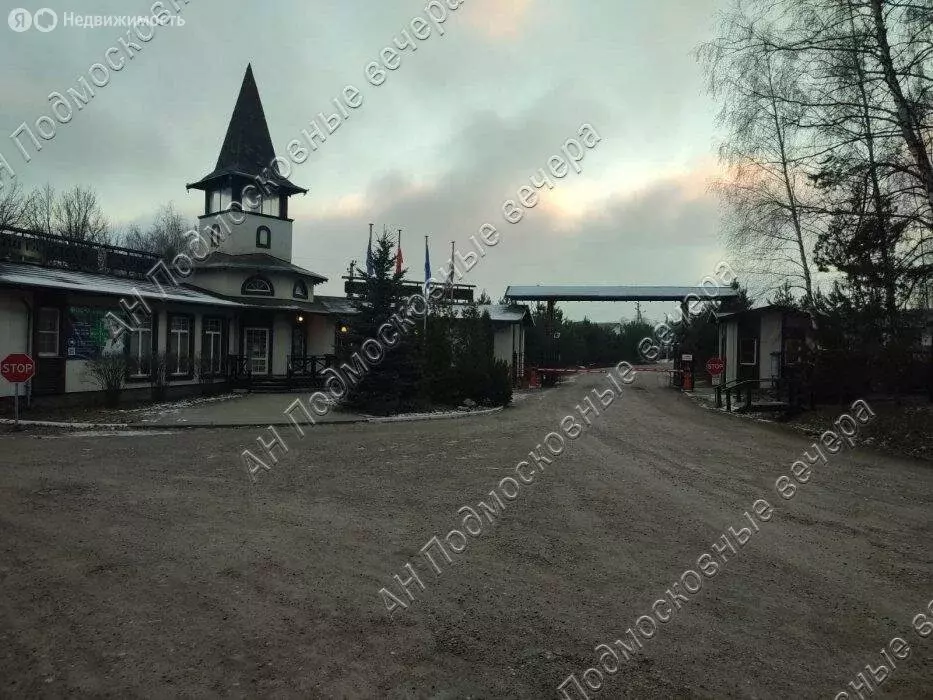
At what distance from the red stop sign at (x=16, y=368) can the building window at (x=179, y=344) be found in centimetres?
628

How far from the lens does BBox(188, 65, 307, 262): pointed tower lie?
92.6 ft

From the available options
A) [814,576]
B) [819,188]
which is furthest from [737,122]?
[814,576]

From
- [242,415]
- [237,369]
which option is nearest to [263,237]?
[237,369]

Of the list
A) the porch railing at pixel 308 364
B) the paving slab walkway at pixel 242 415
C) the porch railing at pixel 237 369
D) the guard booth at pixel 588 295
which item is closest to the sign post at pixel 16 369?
the paving slab walkway at pixel 242 415

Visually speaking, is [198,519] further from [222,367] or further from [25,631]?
[222,367]

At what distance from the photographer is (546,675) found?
12.3 feet

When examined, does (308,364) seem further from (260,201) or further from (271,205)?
(260,201)

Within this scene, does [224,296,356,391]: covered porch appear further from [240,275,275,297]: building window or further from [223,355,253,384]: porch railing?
[240,275,275,297]: building window

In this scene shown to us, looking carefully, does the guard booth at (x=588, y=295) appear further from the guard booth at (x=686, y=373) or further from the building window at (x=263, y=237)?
the building window at (x=263, y=237)

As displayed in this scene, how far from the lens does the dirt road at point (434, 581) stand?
12.2 ft

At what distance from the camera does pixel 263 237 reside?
2875 cm

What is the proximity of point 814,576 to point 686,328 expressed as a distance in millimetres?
33966

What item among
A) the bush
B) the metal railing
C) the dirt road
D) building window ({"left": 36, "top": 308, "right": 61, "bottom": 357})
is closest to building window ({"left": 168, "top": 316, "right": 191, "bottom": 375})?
the bush

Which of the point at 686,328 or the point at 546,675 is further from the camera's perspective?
the point at 686,328
